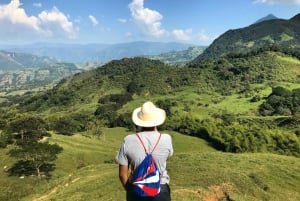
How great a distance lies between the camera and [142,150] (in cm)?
1056

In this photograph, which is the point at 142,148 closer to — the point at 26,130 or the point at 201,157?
the point at 201,157

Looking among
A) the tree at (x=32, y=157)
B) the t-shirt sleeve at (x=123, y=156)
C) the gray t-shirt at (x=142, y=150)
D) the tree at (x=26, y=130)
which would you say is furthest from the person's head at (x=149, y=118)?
the tree at (x=26, y=130)

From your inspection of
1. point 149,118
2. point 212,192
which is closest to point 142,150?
point 149,118

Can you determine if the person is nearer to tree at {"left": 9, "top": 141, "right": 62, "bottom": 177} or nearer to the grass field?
the grass field

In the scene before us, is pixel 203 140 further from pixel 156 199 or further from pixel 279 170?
pixel 156 199

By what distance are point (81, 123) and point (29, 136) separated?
197 ft

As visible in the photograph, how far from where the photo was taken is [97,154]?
9288 centimetres

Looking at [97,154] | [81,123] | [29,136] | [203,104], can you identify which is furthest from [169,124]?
[203,104]

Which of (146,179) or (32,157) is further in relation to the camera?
(32,157)

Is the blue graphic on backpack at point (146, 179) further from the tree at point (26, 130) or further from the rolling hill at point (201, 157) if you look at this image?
the tree at point (26, 130)

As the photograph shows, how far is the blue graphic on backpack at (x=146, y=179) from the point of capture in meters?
10.3

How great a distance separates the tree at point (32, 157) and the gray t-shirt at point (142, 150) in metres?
65.7

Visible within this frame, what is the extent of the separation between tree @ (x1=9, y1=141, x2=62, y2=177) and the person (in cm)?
6569

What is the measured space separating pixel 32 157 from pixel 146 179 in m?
67.9
